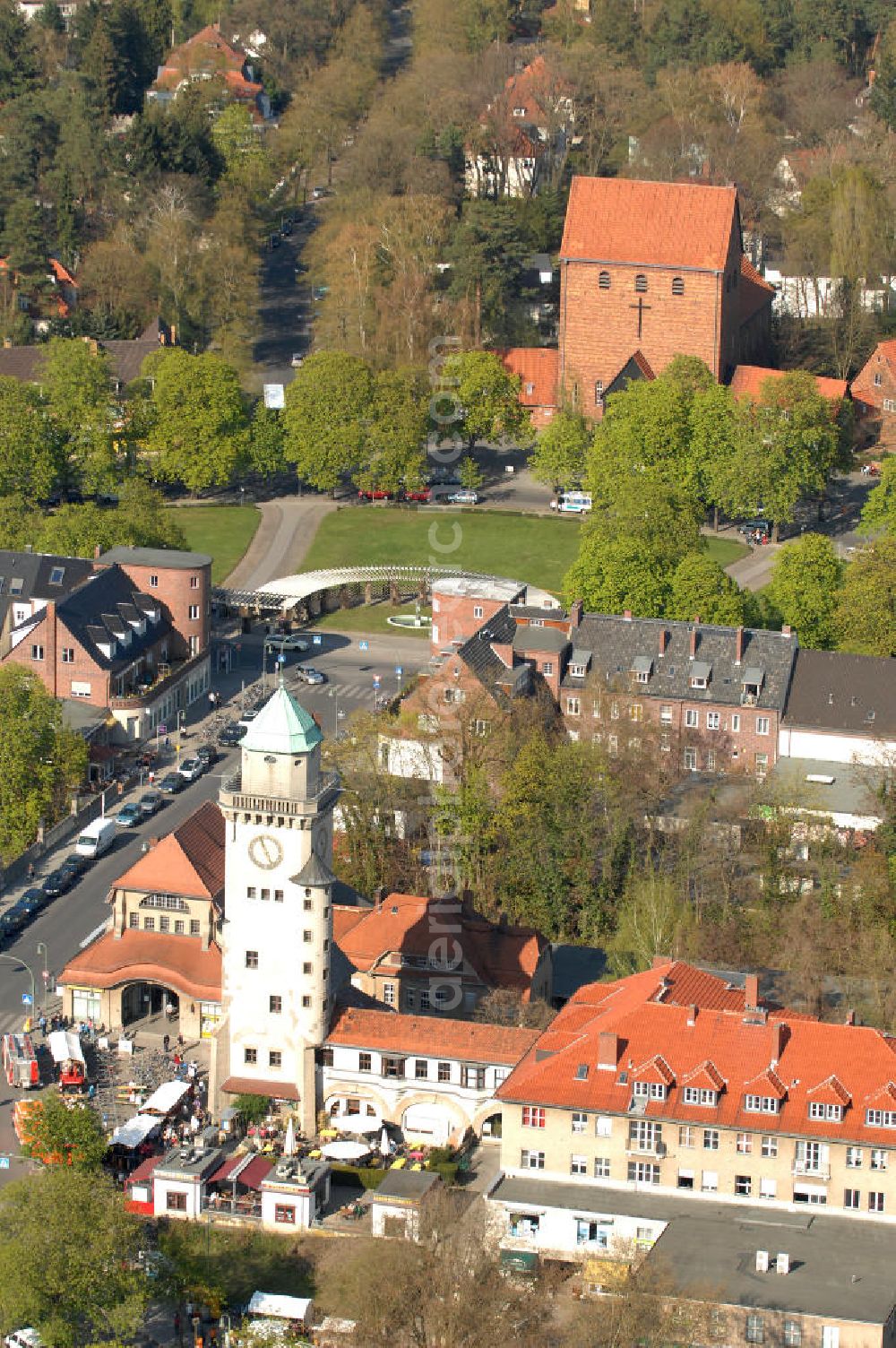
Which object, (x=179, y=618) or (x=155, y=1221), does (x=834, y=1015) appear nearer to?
(x=155, y=1221)

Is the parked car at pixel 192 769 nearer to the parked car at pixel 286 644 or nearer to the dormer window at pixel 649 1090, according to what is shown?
the parked car at pixel 286 644

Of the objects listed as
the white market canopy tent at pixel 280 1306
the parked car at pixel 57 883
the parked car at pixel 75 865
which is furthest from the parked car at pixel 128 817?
the white market canopy tent at pixel 280 1306

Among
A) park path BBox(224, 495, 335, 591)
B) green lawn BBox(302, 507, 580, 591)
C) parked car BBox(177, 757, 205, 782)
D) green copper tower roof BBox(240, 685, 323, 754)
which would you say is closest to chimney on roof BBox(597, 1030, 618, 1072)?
green copper tower roof BBox(240, 685, 323, 754)

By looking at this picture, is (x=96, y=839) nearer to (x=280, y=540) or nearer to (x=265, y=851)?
(x=265, y=851)

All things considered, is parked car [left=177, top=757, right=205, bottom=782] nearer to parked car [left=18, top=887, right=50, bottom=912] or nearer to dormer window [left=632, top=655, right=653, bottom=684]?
parked car [left=18, top=887, right=50, bottom=912]

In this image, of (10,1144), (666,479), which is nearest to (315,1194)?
(10,1144)

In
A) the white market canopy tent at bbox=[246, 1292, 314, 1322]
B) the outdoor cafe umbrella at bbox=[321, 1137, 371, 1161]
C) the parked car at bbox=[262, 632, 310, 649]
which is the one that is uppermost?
the parked car at bbox=[262, 632, 310, 649]

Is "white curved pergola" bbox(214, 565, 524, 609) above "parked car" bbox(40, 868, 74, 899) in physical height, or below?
above
